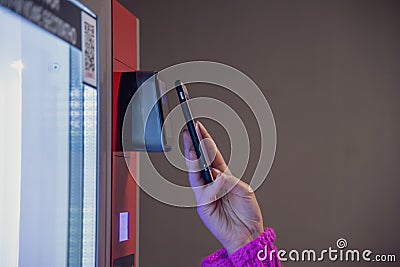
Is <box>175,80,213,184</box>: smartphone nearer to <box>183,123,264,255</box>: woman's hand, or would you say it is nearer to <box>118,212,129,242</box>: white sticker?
<box>183,123,264,255</box>: woman's hand

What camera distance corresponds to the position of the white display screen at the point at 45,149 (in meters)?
0.76

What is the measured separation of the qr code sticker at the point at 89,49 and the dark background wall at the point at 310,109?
241 centimetres

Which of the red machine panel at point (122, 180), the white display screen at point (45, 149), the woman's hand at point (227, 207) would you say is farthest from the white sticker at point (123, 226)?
the white display screen at point (45, 149)

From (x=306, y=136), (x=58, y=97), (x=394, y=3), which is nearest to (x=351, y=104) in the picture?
(x=306, y=136)

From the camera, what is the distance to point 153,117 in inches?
48.5

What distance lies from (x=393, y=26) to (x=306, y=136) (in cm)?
70

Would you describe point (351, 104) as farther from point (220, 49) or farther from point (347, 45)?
point (220, 49)

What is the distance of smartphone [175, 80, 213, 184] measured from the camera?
1136 mm

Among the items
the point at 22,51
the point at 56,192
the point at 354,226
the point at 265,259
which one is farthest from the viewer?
the point at 354,226

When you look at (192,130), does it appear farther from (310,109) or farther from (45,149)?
(310,109)

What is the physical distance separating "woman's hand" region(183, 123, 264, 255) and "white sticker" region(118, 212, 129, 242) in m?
0.20

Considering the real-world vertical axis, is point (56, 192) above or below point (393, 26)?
below

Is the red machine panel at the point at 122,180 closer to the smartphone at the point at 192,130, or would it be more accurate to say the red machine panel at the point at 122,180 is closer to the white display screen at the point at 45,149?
the smartphone at the point at 192,130

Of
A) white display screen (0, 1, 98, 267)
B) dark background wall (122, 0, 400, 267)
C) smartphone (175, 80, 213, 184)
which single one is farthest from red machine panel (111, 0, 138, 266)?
dark background wall (122, 0, 400, 267)
